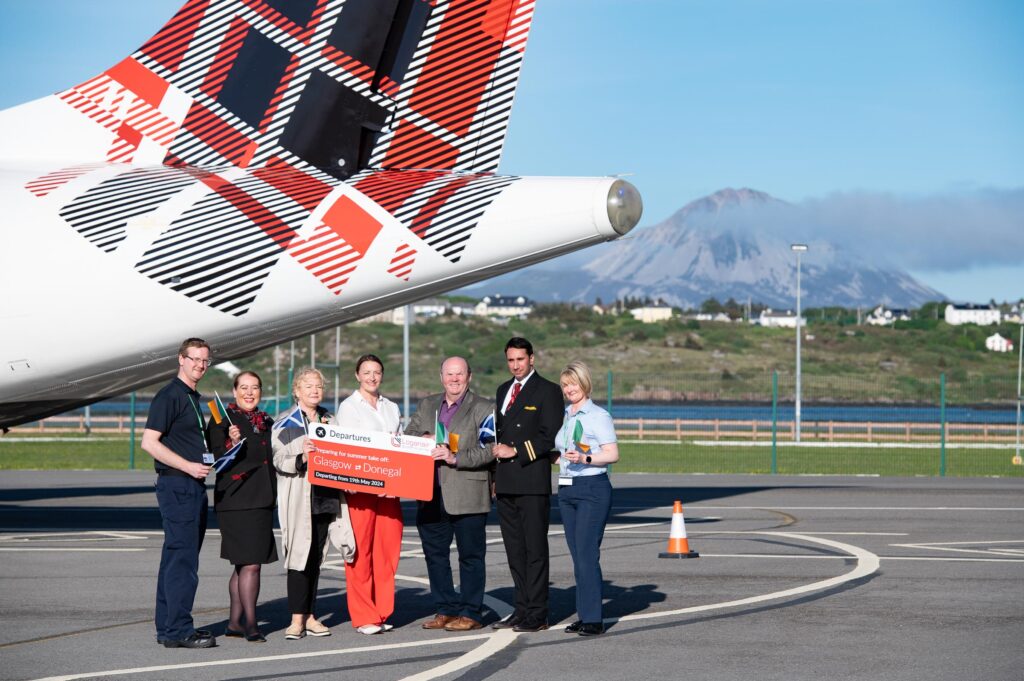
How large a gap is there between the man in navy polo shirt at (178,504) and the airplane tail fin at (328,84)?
4603 mm

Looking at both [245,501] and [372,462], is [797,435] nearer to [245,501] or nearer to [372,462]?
[372,462]

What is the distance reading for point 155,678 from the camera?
8297mm

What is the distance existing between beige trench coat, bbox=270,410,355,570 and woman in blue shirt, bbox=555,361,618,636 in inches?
63.4

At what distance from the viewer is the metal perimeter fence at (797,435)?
32719mm

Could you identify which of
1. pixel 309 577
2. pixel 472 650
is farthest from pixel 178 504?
pixel 472 650

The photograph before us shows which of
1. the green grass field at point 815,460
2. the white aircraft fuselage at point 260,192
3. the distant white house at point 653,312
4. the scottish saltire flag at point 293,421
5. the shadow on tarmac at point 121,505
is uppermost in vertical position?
the distant white house at point 653,312

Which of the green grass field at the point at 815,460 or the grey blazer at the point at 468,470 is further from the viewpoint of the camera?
the green grass field at the point at 815,460

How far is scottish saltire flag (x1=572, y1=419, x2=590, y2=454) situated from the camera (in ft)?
32.5

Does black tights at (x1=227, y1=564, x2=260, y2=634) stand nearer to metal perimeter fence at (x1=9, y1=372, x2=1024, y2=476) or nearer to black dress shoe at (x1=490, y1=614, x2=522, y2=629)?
black dress shoe at (x1=490, y1=614, x2=522, y2=629)

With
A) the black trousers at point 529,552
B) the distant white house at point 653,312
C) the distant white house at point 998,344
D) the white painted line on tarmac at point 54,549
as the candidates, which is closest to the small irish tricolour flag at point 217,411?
the black trousers at point 529,552

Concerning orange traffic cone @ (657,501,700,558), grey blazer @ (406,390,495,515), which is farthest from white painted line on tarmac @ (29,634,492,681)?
orange traffic cone @ (657,501,700,558)

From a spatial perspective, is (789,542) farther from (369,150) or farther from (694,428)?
(694,428)

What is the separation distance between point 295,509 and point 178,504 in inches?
34.8

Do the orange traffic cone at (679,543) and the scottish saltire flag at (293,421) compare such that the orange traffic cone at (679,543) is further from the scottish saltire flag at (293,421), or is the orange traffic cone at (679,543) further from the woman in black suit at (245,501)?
the woman in black suit at (245,501)
